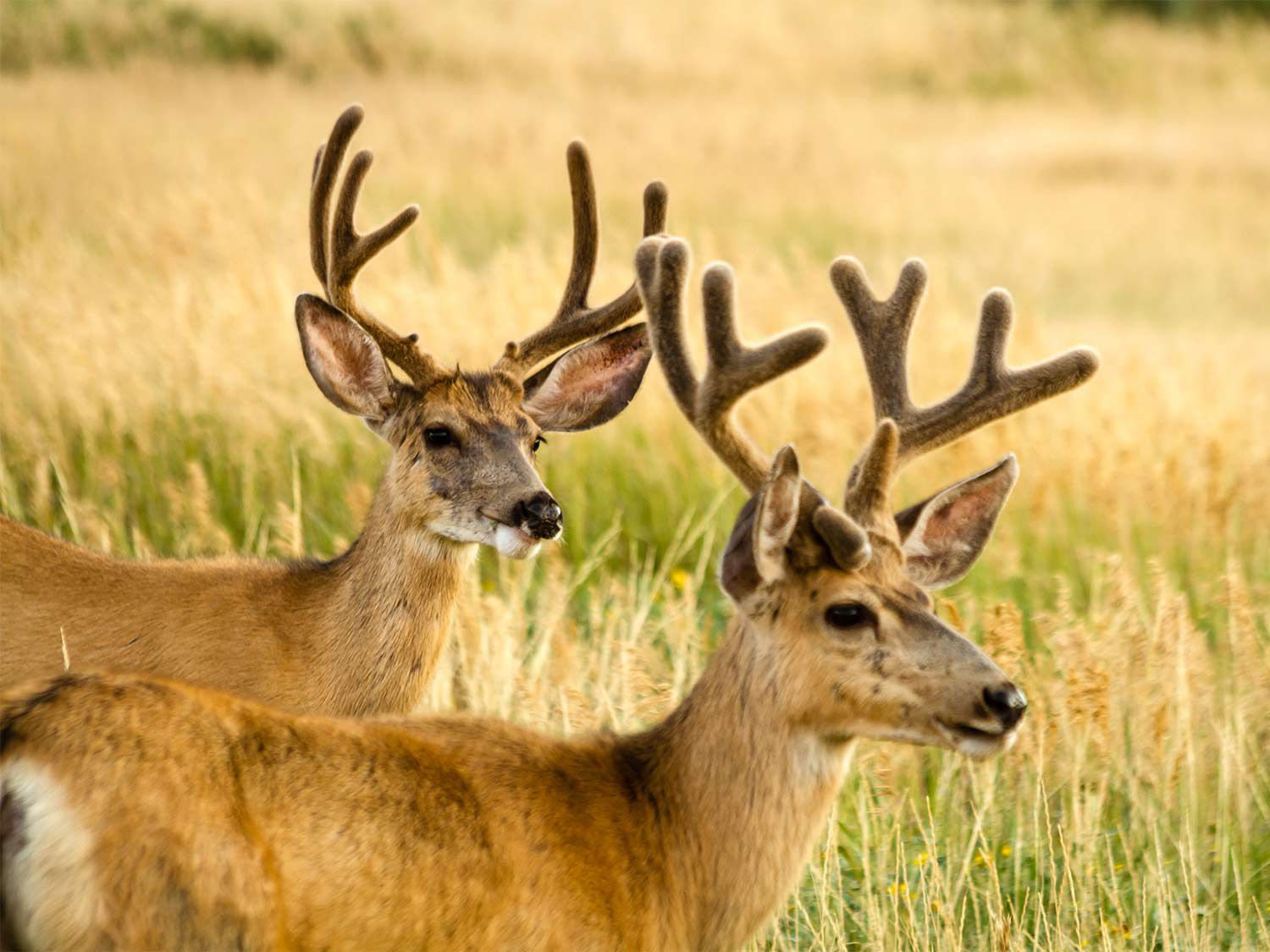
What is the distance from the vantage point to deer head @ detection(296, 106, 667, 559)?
5613 mm

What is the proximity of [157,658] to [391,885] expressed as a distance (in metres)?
2.05

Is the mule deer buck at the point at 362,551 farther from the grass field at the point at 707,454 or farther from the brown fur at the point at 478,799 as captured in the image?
the brown fur at the point at 478,799

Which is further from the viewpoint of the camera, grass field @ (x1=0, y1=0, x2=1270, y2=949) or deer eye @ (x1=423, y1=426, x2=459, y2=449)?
deer eye @ (x1=423, y1=426, x2=459, y2=449)

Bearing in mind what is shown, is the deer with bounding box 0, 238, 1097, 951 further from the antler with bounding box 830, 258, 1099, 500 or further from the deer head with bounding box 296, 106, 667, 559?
the deer head with bounding box 296, 106, 667, 559

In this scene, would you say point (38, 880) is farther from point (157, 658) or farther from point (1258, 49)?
point (1258, 49)

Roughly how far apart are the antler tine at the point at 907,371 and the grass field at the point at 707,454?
0.92m

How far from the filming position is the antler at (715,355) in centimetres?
427

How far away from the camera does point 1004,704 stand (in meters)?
3.84

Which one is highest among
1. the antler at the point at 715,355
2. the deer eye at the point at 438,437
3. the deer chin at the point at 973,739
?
the antler at the point at 715,355

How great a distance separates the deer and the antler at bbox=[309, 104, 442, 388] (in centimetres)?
182

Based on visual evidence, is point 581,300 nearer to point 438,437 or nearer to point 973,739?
point 438,437

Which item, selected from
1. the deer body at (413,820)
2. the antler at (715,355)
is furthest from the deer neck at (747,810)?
the antler at (715,355)

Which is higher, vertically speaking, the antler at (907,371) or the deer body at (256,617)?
the antler at (907,371)

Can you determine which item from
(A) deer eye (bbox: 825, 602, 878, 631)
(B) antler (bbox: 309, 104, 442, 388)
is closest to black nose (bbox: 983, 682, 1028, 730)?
(A) deer eye (bbox: 825, 602, 878, 631)
